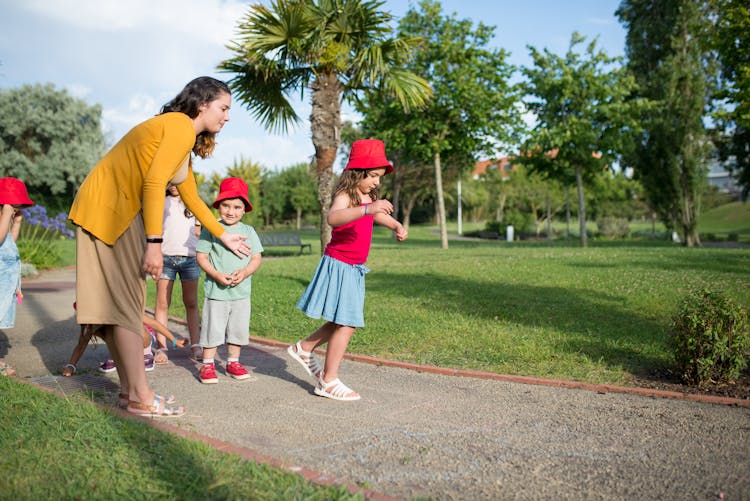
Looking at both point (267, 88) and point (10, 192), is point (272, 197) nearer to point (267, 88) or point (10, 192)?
point (267, 88)

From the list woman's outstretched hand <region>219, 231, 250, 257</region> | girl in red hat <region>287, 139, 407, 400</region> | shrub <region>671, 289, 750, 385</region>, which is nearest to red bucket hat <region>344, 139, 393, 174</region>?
girl in red hat <region>287, 139, 407, 400</region>

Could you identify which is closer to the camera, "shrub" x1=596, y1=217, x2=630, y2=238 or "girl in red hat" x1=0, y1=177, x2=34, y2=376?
"girl in red hat" x1=0, y1=177, x2=34, y2=376

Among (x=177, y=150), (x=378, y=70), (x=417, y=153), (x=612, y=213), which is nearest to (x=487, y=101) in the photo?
(x=417, y=153)

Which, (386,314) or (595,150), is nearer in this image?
(386,314)

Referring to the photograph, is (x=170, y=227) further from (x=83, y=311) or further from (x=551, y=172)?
(x=551, y=172)

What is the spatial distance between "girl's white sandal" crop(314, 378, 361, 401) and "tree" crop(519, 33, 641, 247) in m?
21.9

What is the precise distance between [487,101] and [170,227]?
61.2ft

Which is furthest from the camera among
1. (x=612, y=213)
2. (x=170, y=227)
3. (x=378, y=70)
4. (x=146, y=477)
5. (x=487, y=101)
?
(x=612, y=213)

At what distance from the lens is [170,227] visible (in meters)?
5.31

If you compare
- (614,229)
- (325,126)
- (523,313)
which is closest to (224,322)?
(523,313)

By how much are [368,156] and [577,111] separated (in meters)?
23.1

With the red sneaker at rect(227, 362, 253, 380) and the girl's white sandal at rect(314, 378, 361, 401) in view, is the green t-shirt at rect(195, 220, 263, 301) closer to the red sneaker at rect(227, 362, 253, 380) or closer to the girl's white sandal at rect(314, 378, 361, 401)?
the red sneaker at rect(227, 362, 253, 380)

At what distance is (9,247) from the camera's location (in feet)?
16.9

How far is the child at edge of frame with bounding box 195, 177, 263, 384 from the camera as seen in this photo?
15.4 feet
